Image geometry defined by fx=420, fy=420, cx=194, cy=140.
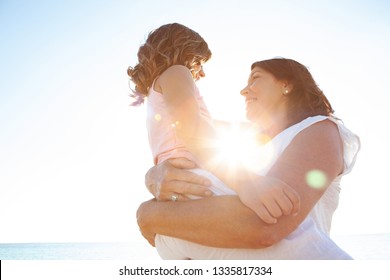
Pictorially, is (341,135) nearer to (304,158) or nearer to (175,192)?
(304,158)

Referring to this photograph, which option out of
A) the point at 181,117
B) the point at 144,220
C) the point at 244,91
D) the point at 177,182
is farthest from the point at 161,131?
the point at 244,91

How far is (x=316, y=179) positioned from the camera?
7.77 ft

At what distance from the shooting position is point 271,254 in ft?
7.66

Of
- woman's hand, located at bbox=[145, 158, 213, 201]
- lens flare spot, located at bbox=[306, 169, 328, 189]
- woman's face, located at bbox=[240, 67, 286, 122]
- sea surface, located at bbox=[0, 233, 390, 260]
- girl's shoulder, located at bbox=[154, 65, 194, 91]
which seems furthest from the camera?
sea surface, located at bbox=[0, 233, 390, 260]

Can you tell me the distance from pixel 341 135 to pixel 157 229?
4.24 ft

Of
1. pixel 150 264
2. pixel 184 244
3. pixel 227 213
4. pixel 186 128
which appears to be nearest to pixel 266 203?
pixel 227 213

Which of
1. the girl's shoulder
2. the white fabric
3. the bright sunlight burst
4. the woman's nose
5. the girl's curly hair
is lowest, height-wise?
Result: the white fabric

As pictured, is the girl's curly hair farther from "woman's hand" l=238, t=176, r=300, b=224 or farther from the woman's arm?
"woman's hand" l=238, t=176, r=300, b=224

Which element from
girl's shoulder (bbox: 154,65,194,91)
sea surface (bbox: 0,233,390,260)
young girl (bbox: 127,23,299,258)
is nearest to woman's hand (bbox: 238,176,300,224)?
young girl (bbox: 127,23,299,258)

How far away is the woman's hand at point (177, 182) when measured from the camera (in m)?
2.57

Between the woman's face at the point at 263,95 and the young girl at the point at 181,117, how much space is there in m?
0.47

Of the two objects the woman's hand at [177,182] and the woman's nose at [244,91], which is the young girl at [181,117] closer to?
the woman's hand at [177,182]

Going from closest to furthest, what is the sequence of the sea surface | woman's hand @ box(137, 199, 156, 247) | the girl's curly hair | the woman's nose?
woman's hand @ box(137, 199, 156, 247) < the girl's curly hair < the woman's nose < the sea surface

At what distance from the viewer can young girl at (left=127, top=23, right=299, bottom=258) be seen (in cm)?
219
